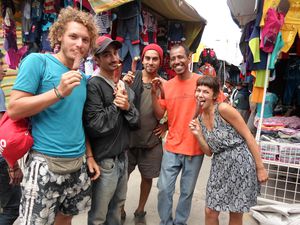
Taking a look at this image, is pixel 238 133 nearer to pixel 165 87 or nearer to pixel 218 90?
pixel 218 90

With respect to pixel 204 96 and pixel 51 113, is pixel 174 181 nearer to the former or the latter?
pixel 204 96

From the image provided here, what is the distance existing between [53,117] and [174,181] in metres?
1.44

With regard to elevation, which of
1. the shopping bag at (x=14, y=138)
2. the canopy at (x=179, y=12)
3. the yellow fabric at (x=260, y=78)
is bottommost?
the shopping bag at (x=14, y=138)

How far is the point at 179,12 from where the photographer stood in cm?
488

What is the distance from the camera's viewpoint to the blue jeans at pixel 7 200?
1882mm

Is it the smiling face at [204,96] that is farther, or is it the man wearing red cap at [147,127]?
the man wearing red cap at [147,127]

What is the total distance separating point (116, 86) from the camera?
190 centimetres

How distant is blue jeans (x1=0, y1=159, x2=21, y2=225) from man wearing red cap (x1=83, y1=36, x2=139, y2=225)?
0.57 m

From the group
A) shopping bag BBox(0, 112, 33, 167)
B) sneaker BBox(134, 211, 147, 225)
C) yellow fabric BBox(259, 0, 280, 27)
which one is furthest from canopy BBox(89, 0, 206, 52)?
sneaker BBox(134, 211, 147, 225)

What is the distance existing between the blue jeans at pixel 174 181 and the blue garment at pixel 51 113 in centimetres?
113

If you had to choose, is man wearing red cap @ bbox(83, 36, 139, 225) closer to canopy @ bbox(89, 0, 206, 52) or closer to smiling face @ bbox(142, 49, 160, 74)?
smiling face @ bbox(142, 49, 160, 74)

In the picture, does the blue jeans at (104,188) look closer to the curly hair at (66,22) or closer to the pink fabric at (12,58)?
the curly hair at (66,22)

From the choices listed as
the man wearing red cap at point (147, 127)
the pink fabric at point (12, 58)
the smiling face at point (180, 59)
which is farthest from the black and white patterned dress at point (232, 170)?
the pink fabric at point (12, 58)

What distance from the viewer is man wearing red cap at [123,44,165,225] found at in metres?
2.54
